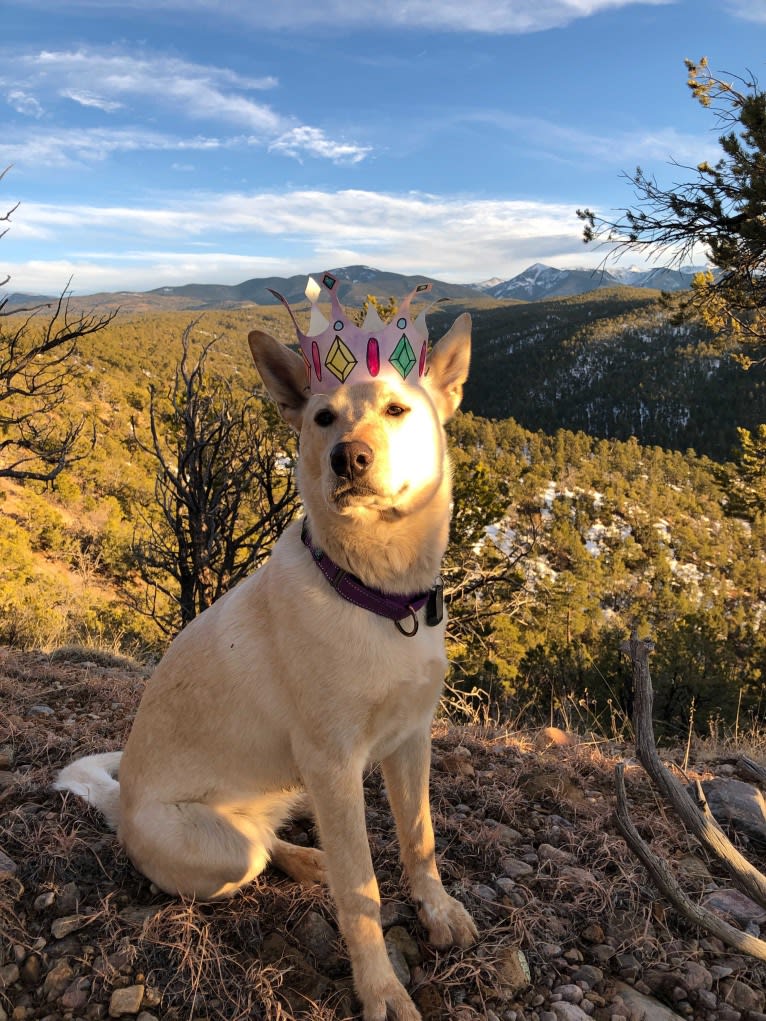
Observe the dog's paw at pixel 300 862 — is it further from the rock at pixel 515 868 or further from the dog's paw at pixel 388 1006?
the rock at pixel 515 868

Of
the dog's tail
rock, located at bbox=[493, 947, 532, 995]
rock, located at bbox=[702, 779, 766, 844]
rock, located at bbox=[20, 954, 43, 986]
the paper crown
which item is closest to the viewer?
rock, located at bbox=[20, 954, 43, 986]

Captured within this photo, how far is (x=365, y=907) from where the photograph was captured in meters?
2.20

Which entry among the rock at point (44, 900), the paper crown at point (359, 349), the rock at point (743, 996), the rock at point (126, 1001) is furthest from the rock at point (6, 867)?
the rock at point (743, 996)

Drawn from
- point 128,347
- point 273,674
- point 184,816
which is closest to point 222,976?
point 184,816

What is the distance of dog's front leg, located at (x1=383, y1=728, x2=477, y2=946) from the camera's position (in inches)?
99.7

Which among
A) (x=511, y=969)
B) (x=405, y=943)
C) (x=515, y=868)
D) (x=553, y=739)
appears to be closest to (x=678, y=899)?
(x=511, y=969)

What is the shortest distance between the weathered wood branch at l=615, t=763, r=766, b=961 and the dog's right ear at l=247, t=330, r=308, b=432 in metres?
1.84

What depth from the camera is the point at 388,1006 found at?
214cm

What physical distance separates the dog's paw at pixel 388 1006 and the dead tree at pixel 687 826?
3.59 feet

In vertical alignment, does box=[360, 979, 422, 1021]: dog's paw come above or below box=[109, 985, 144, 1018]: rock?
below

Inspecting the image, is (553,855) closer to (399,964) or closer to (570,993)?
(570,993)

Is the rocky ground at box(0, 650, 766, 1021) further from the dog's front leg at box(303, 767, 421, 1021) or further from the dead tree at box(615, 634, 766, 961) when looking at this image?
the dead tree at box(615, 634, 766, 961)

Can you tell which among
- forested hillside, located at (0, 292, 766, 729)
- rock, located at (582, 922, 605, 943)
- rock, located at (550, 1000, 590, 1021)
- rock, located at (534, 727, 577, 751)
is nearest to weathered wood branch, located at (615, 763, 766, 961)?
rock, located at (550, 1000, 590, 1021)

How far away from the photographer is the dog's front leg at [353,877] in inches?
85.5
